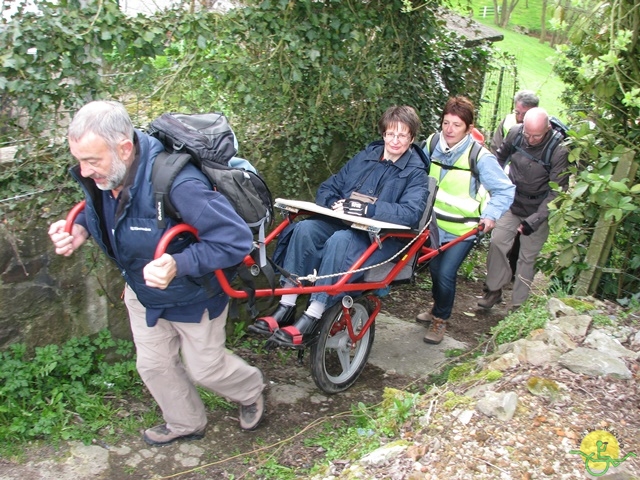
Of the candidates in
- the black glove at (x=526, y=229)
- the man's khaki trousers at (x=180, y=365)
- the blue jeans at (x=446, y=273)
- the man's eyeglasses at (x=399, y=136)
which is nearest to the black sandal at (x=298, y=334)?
Result: the man's khaki trousers at (x=180, y=365)

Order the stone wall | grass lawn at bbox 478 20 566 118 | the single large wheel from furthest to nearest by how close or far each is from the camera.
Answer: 1. grass lawn at bbox 478 20 566 118
2. the single large wheel
3. the stone wall

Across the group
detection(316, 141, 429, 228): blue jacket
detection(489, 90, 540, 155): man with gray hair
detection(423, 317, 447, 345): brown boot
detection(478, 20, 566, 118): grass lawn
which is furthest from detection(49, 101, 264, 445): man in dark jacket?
detection(478, 20, 566, 118): grass lawn

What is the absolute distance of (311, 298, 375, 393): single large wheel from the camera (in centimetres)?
413

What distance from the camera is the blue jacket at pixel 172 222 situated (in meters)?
2.96

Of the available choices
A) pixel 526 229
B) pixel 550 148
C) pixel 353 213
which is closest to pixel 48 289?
pixel 353 213

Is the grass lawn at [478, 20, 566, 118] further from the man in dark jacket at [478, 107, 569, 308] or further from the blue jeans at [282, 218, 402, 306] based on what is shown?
the blue jeans at [282, 218, 402, 306]

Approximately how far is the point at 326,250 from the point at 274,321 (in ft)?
1.88

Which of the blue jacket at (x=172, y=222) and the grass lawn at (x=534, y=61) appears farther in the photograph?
the grass lawn at (x=534, y=61)

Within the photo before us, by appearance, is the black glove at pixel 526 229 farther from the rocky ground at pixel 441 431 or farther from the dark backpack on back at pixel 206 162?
the dark backpack on back at pixel 206 162

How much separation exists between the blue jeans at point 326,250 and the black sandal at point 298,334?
154mm

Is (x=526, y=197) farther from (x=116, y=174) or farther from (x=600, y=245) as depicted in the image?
(x=116, y=174)

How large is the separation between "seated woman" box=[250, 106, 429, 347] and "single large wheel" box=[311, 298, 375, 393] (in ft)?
0.49

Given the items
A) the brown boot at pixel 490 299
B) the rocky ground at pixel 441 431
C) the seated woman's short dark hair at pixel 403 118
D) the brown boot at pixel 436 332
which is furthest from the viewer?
the brown boot at pixel 490 299

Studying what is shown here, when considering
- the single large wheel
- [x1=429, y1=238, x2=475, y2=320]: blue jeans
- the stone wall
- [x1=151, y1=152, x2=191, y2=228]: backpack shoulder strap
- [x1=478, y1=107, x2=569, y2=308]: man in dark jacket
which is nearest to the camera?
[x1=151, y1=152, x2=191, y2=228]: backpack shoulder strap
